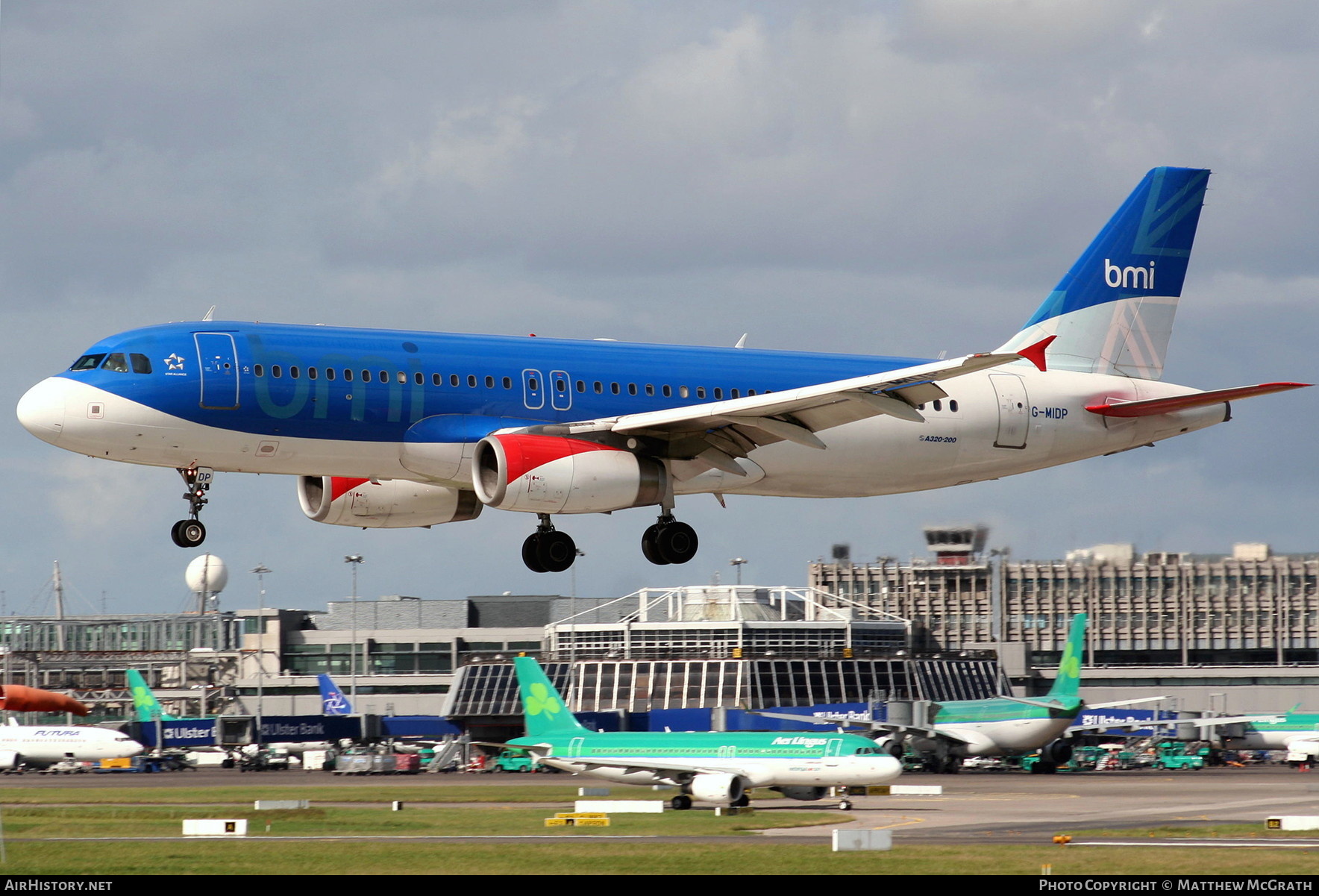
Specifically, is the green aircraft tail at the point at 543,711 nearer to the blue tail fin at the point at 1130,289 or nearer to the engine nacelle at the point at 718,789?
the engine nacelle at the point at 718,789

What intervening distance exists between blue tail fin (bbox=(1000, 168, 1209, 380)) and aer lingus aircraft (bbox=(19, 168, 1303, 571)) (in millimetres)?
100

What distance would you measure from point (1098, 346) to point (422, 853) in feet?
85.7

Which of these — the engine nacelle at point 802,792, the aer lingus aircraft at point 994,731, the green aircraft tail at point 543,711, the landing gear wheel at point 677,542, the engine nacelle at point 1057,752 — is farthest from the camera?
the engine nacelle at point 1057,752

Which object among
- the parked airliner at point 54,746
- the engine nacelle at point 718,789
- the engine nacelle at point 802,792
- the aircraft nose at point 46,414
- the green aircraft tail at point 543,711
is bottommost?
the parked airliner at point 54,746

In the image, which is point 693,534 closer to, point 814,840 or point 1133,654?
point 814,840

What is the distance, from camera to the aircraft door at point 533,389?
135 feet

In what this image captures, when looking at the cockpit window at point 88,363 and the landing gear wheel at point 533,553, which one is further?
the landing gear wheel at point 533,553

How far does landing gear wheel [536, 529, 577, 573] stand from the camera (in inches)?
1726

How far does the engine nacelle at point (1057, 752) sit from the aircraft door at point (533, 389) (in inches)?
2244

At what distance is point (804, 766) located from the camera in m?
67.4

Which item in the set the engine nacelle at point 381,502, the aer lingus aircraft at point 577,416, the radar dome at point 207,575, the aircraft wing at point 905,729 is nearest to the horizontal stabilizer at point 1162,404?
the aer lingus aircraft at point 577,416

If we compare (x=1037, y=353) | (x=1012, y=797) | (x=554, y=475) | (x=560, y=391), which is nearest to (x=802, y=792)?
Result: (x=1012, y=797)

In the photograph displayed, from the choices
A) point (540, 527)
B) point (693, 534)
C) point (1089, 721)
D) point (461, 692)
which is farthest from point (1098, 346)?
point (461, 692)

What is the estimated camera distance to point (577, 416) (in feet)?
137
